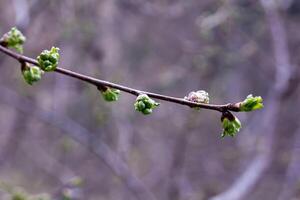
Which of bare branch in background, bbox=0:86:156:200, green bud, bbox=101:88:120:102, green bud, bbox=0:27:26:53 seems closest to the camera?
green bud, bbox=101:88:120:102

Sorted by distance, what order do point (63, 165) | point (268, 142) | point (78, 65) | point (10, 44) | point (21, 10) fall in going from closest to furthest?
point (10, 44) → point (21, 10) → point (268, 142) → point (63, 165) → point (78, 65)

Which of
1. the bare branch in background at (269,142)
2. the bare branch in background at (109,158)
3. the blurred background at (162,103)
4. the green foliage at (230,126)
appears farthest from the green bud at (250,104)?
the bare branch in background at (109,158)

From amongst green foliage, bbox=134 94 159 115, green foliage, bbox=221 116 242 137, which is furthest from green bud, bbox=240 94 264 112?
green foliage, bbox=134 94 159 115

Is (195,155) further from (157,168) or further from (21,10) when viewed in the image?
(21,10)

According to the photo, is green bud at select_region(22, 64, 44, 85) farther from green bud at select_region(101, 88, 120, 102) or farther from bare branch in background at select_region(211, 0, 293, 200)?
bare branch in background at select_region(211, 0, 293, 200)

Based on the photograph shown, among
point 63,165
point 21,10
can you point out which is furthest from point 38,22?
point 21,10

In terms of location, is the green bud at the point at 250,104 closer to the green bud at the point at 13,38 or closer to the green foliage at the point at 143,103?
the green foliage at the point at 143,103

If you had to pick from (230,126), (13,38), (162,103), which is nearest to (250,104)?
(230,126)

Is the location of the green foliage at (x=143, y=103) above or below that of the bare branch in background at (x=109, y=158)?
below
